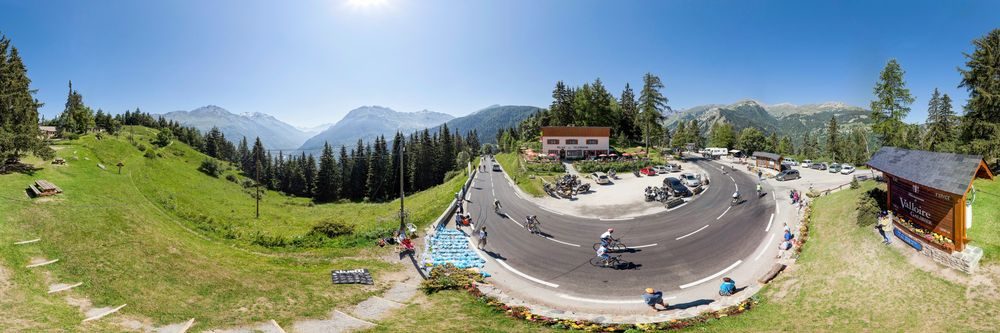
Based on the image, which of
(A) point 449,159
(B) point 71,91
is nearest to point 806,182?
(A) point 449,159

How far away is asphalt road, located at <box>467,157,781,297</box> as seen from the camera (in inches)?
771

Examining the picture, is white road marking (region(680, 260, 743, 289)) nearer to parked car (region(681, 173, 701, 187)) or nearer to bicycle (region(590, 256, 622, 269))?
bicycle (region(590, 256, 622, 269))

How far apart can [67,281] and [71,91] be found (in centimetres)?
8702

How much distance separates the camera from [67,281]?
15562 mm

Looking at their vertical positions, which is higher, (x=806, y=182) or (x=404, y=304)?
(x=806, y=182)

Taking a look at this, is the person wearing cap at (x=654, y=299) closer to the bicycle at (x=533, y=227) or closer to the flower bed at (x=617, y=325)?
the flower bed at (x=617, y=325)

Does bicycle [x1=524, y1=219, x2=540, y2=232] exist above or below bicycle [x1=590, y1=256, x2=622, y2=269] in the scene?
above

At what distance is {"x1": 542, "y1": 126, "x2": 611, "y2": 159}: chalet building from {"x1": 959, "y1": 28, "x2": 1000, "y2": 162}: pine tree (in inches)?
1998

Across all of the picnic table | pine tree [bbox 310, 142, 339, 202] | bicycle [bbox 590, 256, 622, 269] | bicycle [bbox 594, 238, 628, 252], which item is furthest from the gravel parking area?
pine tree [bbox 310, 142, 339, 202]

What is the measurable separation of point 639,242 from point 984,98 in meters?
26.2

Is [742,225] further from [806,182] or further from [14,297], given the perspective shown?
[14,297]

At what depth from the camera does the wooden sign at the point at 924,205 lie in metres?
15.1

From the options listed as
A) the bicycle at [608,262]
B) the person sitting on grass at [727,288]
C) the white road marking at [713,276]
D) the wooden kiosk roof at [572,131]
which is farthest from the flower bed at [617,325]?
the wooden kiosk roof at [572,131]

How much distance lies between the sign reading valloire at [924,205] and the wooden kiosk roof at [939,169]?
0.56 meters
